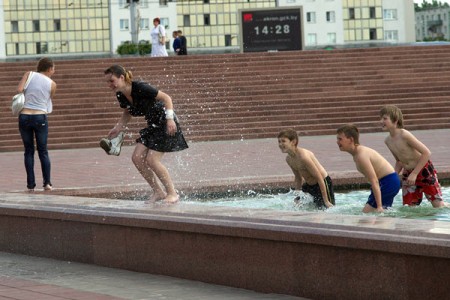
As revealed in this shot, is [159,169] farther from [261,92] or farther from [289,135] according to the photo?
[261,92]

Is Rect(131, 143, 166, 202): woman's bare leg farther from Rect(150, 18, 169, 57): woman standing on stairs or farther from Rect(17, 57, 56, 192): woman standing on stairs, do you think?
Rect(150, 18, 169, 57): woman standing on stairs

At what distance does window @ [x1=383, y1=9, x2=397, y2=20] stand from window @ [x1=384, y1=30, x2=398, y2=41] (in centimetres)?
140

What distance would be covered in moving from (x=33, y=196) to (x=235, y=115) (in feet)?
64.8

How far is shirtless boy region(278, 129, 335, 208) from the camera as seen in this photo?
11320 mm

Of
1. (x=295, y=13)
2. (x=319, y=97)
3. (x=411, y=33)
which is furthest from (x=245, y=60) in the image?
(x=411, y=33)

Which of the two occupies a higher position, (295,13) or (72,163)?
(295,13)

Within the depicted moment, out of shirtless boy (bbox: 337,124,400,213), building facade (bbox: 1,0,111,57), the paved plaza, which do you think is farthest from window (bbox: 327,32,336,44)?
shirtless boy (bbox: 337,124,400,213)

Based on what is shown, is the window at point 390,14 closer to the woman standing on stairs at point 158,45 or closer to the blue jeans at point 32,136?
the woman standing on stairs at point 158,45

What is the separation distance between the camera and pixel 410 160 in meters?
11.4

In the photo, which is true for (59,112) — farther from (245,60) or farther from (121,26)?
(121,26)

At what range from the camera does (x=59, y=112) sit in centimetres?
3083

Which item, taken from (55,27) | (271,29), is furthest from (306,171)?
(55,27)

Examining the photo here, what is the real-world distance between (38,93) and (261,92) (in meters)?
19.3

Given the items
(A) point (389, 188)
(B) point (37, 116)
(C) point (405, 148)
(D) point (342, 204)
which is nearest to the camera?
(A) point (389, 188)
